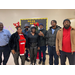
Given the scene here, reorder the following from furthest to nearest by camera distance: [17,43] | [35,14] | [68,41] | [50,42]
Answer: [35,14] < [50,42] < [17,43] < [68,41]

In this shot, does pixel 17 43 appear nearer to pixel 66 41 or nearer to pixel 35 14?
pixel 66 41

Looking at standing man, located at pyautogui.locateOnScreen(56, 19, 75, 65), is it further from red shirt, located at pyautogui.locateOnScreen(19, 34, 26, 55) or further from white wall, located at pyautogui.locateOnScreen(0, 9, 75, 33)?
white wall, located at pyautogui.locateOnScreen(0, 9, 75, 33)

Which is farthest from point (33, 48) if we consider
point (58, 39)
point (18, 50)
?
point (58, 39)

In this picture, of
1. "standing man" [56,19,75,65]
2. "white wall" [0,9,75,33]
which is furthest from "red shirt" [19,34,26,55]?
"white wall" [0,9,75,33]

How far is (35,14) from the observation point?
3387mm

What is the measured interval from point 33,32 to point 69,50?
1.10 m

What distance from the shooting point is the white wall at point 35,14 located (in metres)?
3.23

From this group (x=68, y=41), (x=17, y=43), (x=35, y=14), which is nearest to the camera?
(x=68, y=41)

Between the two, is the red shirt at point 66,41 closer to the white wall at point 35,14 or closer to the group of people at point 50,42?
the group of people at point 50,42

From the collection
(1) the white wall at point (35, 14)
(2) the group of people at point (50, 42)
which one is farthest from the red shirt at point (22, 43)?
(1) the white wall at point (35, 14)

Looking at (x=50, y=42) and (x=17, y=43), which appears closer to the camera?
(x=17, y=43)

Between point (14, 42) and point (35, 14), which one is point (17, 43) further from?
point (35, 14)

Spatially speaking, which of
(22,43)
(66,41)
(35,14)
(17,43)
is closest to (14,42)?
(17,43)

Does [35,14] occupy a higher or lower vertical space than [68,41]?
higher
